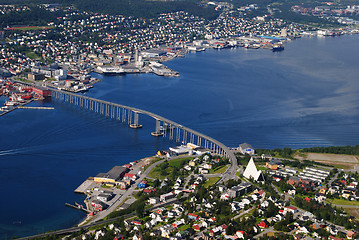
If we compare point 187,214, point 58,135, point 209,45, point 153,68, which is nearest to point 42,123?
point 58,135

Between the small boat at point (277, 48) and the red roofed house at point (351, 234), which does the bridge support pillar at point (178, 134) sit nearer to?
the red roofed house at point (351, 234)

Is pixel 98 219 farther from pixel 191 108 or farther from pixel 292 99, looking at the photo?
pixel 292 99

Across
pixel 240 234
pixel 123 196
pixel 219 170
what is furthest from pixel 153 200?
pixel 219 170

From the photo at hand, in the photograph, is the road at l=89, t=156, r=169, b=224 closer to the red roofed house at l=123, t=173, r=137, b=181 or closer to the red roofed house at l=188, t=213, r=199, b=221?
the red roofed house at l=123, t=173, r=137, b=181

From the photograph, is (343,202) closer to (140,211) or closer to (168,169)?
(168,169)

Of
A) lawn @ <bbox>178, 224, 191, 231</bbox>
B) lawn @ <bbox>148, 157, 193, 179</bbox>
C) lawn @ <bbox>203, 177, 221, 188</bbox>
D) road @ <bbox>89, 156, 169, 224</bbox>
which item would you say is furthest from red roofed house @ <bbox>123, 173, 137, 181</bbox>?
lawn @ <bbox>178, 224, 191, 231</bbox>

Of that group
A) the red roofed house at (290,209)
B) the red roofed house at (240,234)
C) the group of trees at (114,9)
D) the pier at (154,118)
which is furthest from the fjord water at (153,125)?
the group of trees at (114,9)
